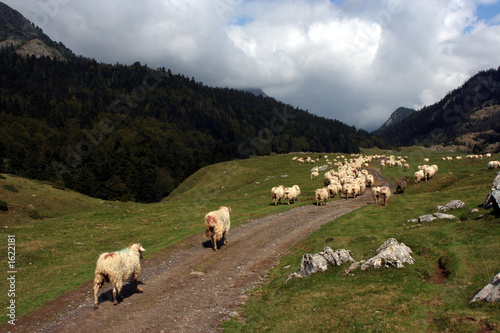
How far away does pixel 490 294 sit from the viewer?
32.6ft

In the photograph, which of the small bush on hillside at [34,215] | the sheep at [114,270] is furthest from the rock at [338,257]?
the small bush on hillside at [34,215]

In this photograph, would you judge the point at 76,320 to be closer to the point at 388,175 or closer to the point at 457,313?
the point at 457,313

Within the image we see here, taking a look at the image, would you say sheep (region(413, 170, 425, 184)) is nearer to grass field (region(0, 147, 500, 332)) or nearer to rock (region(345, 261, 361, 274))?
grass field (region(0, 147, 500, 332))

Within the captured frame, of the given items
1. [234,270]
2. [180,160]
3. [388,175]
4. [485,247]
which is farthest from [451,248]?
[180,160]

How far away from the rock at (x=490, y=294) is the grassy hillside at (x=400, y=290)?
0.90 ft

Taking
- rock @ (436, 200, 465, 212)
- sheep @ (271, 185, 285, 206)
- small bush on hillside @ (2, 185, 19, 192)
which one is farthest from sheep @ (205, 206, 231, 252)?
small bush on hillside @ (2, 185, 19, 192)

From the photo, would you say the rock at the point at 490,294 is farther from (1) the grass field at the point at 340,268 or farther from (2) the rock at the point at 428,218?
(2) the rock at the point at 428,218

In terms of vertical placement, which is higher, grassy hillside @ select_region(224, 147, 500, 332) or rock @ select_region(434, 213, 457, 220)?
rock @ select_region(434, 213, 457, 220)

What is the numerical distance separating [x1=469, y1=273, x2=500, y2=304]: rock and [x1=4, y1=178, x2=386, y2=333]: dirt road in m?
9.30

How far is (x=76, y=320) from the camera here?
12.3 meters

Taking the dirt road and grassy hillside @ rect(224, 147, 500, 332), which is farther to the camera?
the dirt road

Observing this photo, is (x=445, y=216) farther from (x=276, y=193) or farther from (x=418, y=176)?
(x=418, y=176)

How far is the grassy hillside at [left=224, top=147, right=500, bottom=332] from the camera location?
10293 mm

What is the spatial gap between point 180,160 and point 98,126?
68783mm
